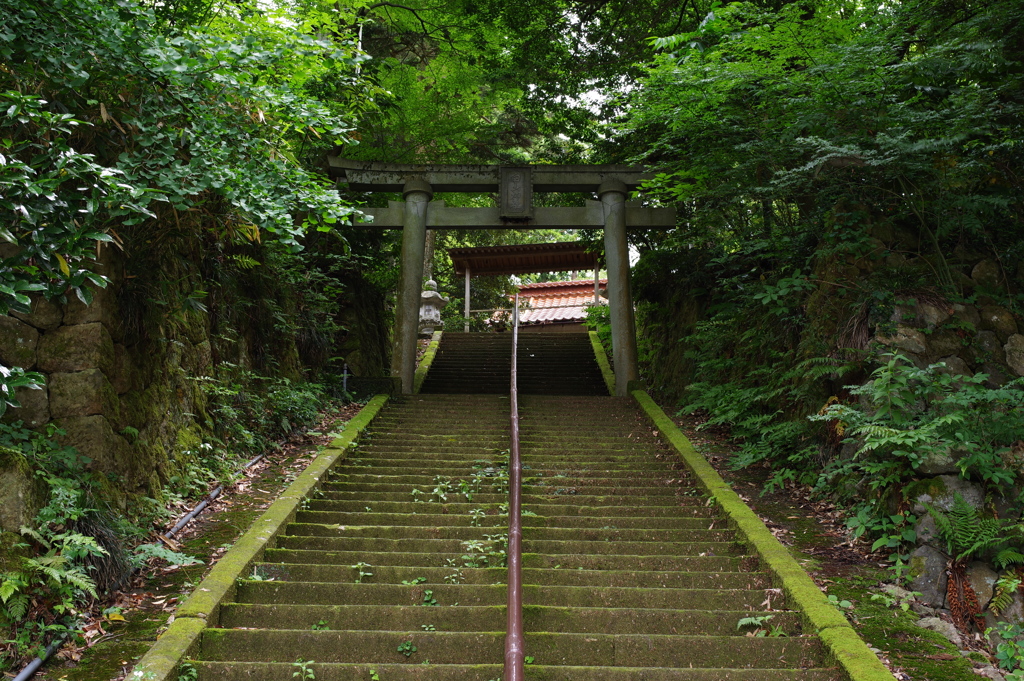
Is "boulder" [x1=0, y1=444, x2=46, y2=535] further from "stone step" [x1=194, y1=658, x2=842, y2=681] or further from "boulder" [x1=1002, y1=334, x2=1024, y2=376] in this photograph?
"boulder" [x1=1002, y1=334, x2=1024, y2=376]

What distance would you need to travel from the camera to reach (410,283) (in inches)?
460

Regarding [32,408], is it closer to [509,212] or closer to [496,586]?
[496,586]

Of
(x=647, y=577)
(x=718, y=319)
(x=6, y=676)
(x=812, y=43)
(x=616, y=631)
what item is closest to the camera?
(x=6, y=676)

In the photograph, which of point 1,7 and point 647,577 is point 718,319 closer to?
point 647,577

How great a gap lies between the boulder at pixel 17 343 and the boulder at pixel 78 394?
19 centimetres

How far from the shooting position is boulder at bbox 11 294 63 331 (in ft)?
15.2

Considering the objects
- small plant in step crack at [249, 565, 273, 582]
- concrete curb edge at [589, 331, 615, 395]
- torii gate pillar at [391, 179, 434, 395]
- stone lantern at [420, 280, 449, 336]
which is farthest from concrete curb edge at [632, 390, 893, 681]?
stone lantern at [420, 280, 449, 336]

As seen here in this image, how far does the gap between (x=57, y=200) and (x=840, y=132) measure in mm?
6544

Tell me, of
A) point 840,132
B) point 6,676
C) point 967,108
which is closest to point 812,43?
point 840,132

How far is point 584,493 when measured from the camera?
264 inches

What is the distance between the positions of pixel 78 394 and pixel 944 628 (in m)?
5.59

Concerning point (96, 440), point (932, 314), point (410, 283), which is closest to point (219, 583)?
point (96, 440)

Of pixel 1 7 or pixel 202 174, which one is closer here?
pixel 1 7

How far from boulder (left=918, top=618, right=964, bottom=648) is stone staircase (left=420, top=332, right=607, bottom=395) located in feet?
28.0
